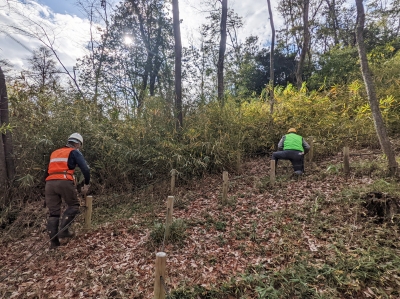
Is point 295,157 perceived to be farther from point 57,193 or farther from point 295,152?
point 57,193

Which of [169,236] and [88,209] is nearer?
[169,236]

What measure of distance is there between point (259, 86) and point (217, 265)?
14322mm

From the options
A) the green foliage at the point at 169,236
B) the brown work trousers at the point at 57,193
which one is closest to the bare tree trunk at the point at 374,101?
the green foliage at the point at 169,236

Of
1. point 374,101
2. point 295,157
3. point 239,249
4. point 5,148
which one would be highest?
point 374,101

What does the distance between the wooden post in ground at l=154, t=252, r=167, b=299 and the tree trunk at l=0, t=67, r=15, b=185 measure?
508cm

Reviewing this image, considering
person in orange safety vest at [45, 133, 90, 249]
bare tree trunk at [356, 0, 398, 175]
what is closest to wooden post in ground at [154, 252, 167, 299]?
person in orange safety vest at [45, 133, 90, 249]

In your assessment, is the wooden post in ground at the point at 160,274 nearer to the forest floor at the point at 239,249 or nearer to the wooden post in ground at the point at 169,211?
the forest floor at the point at 239,249

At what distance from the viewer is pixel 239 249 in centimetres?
312

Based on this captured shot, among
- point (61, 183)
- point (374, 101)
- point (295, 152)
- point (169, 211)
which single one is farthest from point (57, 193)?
Answer: point (374, 101)

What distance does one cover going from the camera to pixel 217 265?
284cm

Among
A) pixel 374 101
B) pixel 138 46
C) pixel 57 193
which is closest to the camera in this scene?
pixel 57 193

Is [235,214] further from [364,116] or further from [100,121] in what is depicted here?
[364,116]

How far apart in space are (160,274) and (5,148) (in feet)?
18.0

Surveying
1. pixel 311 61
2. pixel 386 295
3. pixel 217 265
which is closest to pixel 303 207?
pixel 386 295
